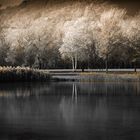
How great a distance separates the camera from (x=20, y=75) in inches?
1211

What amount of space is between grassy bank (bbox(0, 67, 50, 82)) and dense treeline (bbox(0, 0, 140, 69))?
10.8 meters

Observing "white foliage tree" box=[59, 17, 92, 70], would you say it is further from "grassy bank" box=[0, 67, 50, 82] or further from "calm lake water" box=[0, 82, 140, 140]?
"calm lake water" box=[0, 82, 140, 140]

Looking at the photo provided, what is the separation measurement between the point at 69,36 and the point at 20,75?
13999 mm

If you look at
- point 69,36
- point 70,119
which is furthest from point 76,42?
point 70,119

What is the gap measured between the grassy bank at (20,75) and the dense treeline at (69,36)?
10823 millimetres

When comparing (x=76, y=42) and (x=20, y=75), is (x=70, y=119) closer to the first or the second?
(x=20, y=75)

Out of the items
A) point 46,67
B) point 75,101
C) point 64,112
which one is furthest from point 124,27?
point 64,112

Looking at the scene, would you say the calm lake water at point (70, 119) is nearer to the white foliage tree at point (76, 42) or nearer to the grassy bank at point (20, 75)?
the grassy bank at point (20, 75)

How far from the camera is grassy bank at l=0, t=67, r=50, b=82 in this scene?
2984cm

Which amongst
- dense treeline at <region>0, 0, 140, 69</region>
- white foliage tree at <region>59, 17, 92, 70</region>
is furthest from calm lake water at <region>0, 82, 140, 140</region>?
white foliage tree at <region>59, 17, 92, 70</region>

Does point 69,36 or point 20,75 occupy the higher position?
point 69,36

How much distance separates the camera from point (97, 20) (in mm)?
44531

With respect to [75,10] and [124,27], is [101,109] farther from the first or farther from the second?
[75,10]

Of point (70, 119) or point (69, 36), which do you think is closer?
point (70, 119)
